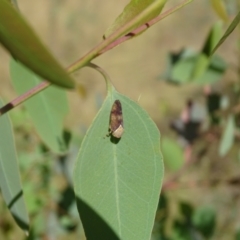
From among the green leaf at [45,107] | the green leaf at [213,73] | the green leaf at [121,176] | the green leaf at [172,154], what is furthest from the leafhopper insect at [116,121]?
the green leaf at [172,154]

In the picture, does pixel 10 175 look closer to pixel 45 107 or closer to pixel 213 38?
pixel 45 107

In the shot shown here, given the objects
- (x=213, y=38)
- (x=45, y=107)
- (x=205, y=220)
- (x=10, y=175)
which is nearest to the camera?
(x=10, y=175)

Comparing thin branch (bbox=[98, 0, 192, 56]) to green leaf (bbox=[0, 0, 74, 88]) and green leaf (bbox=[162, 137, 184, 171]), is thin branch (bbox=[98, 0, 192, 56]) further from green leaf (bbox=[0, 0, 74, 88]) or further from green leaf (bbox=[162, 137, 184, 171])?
green leaf (bbox=[162, 137, 184, 171])

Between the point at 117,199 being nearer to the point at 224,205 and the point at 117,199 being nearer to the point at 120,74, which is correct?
the point at 224,205

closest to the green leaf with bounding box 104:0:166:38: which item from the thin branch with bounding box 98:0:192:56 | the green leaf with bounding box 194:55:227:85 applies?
the thin branch with bounding box 98:0:192:56

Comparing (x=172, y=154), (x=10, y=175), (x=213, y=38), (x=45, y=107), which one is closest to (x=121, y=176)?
(x=10, y=175)
